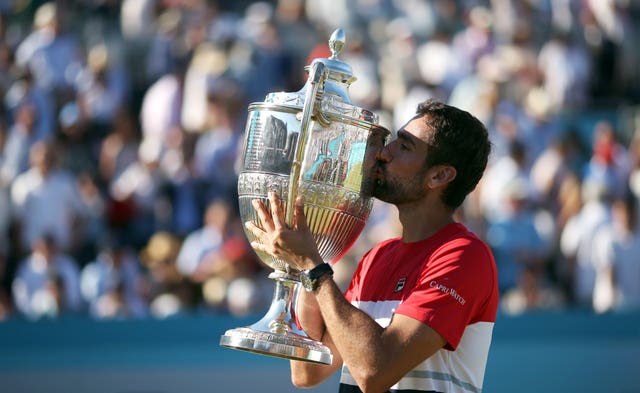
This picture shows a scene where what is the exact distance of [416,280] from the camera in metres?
3.41

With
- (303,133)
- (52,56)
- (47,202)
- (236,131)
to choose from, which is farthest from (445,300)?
(52,56)

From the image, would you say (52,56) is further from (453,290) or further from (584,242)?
(453,290)

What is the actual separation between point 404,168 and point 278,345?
1.92 ft

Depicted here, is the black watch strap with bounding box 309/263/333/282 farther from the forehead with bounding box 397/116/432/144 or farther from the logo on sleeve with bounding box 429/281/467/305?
the forehead with bounding box 397/116/432/144

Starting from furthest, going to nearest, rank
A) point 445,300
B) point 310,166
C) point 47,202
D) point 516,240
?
point 47,202, point 516,240, point 310,166, point 445,300

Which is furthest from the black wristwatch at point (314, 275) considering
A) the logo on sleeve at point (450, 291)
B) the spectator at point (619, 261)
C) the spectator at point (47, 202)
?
the spectator at point (47, 202)

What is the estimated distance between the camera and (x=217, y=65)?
9.78 m

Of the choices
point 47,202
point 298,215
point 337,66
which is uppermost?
point 47,202

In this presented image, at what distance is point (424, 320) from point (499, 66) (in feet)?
22.9

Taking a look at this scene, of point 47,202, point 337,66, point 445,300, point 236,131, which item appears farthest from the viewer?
point 236,131

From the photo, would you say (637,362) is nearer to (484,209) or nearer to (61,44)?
(484,209)

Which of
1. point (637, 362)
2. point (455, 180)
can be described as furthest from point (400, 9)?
point (455, 180)

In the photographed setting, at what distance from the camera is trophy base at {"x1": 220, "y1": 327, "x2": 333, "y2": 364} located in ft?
11.1

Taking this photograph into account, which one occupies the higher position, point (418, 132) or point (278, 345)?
point (418, 132)
